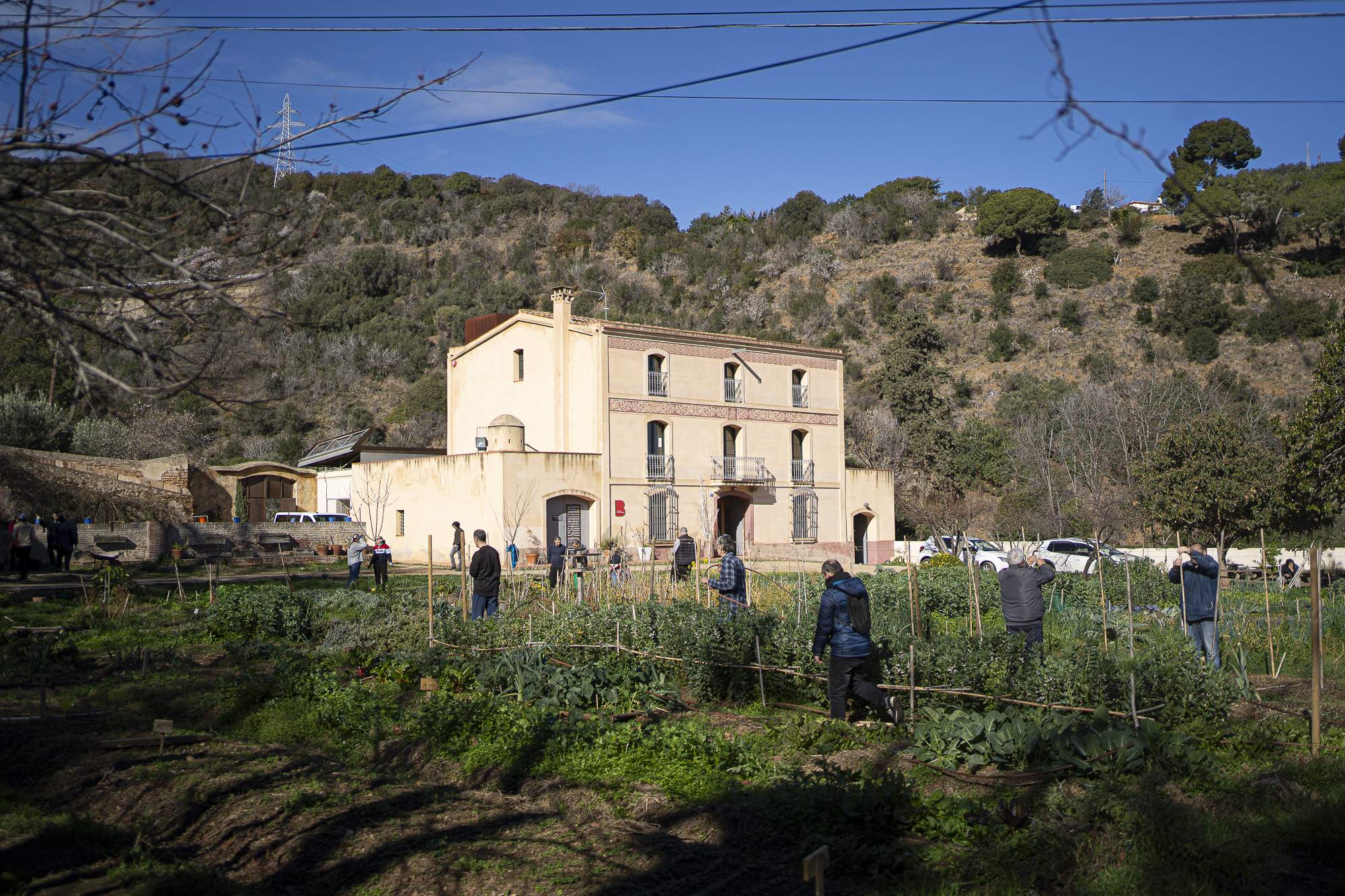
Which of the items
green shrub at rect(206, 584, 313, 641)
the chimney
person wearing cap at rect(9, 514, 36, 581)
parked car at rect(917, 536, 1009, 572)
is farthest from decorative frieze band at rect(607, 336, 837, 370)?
green shrub at rect(206, 584, 313, 641)

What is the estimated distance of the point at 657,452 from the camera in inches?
1416

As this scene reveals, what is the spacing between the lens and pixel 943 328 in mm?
63906

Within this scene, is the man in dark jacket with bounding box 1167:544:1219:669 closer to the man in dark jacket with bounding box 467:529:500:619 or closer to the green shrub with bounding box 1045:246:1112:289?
the man in dark jacket with bounding box 467:529:500:619

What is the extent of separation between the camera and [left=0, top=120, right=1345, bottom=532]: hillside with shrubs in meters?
41.6

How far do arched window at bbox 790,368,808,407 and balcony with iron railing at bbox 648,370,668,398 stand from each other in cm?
555

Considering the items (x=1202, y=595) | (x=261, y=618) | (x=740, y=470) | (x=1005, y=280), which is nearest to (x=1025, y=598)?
(x=1202, y=595)

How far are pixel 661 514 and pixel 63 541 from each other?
17700mm

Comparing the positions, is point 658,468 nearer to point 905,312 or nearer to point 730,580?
point 905,312

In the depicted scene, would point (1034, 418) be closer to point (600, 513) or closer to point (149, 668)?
point (600, 513)

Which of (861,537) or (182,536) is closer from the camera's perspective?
(182,536)

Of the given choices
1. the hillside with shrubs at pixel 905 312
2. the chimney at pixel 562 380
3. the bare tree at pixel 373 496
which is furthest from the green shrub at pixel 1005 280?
the bare tree at pixel 373 496

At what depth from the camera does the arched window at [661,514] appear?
35250 mm

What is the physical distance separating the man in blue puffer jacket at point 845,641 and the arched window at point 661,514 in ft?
85.0

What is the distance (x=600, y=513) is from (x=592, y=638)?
22.4 metres
